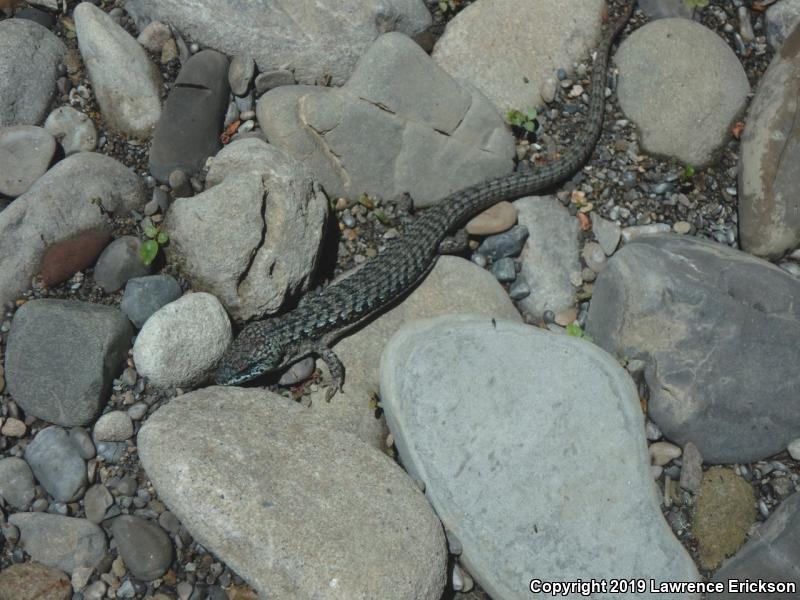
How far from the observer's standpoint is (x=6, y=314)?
5793mm

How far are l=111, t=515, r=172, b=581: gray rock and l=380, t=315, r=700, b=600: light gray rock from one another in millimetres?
1669

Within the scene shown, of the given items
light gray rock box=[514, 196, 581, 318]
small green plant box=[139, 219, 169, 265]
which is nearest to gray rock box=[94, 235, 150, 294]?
small green plant box=[139, 219, 169, 265]

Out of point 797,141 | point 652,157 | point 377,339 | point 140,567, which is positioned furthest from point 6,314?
point 797,141

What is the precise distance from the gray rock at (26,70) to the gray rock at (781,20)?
6.25 m

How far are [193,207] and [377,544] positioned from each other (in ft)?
8.61

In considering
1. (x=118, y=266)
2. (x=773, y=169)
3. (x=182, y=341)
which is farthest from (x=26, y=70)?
(x=773, y=169)

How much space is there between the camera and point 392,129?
258 inches

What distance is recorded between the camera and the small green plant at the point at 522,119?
6.93m

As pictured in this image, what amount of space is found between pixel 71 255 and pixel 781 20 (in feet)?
21.3

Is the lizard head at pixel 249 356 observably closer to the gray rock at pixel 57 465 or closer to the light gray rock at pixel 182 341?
the light gray rock at pixel 182 341

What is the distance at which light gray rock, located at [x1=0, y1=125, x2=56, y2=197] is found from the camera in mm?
6113

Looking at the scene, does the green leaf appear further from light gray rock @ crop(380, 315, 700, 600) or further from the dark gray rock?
light gray rock @ crop(380, 315, 700, 600)

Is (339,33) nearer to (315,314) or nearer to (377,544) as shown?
(315,314)

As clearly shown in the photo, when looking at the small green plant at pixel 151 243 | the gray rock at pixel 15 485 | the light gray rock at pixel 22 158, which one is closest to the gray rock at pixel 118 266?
the small green plant at pixel 151 243
